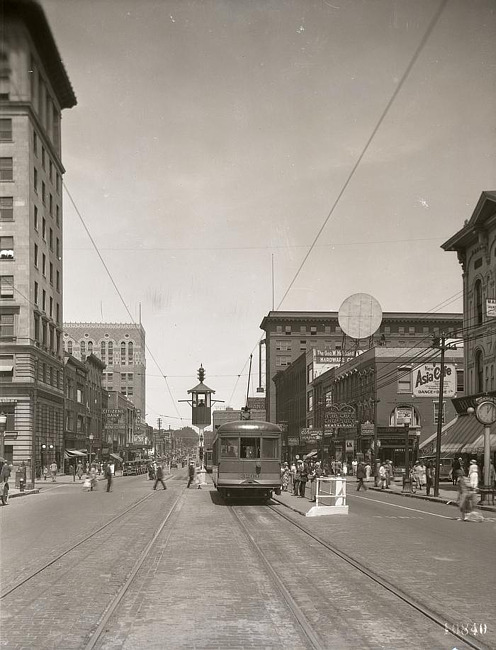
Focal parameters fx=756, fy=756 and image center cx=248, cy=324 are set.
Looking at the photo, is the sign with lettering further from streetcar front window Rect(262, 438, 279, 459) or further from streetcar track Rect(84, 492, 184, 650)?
streetcar track Rect(84, 492, 184, 650)

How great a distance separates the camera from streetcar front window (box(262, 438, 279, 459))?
1117 inches

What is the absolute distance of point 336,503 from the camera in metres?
24.5

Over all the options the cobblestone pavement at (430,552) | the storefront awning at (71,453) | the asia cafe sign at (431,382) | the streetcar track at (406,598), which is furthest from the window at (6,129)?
the streetcar track at (406,598)

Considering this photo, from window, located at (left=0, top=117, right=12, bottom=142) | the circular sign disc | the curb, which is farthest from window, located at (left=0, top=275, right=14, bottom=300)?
the curb

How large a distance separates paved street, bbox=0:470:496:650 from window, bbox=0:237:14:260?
38.7 m

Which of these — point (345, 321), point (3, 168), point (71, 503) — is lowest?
point (71, 503)

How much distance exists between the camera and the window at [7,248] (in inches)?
2233

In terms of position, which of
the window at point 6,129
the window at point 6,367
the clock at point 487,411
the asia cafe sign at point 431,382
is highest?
the window at point 6,129

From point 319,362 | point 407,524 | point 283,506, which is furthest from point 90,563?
point 319,362

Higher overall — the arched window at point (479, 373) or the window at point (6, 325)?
the window at point (6, 325)

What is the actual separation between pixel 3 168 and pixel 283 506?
37.6m

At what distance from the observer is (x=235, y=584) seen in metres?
10.9

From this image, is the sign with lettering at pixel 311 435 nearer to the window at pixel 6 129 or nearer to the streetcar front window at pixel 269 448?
the window at pixel 6 129

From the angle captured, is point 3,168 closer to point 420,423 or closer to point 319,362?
point 420,423
